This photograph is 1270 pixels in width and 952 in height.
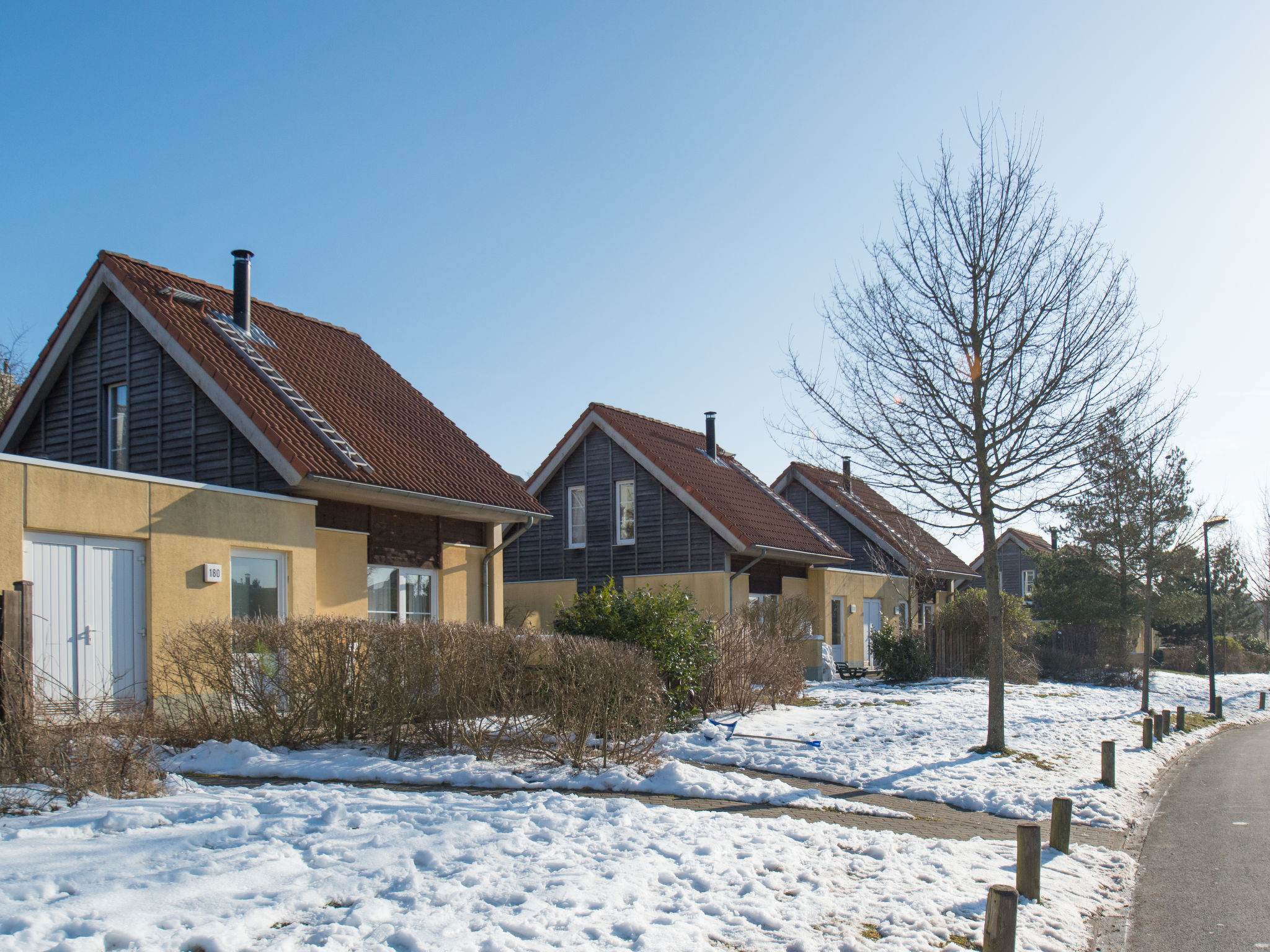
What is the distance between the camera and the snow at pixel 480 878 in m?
4.51

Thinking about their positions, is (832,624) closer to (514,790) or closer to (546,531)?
(546,531)

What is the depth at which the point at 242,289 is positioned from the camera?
16031 millimetres

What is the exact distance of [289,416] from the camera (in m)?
13.8

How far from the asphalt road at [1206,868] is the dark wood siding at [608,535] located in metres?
12.4

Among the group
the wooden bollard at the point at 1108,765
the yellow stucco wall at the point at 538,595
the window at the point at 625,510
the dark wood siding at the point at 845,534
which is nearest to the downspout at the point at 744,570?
the window at the point at 625,510

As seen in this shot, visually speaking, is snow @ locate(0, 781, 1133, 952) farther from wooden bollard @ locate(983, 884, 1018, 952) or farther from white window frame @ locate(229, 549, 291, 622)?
white window frame @ locate(229, 549, 291, 622)

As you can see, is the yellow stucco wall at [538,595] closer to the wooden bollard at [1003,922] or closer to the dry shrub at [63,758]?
the dry shrub at [63,758]

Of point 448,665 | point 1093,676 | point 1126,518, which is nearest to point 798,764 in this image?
point 448,665

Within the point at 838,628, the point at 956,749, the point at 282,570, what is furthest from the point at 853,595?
the point at 282,570

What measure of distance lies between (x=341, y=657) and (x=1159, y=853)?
7.53 meters

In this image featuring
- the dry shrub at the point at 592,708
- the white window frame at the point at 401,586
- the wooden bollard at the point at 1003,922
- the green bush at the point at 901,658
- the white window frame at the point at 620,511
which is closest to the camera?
the wooden bollard at the point at 1003,922

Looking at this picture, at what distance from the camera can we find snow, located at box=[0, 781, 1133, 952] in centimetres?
451

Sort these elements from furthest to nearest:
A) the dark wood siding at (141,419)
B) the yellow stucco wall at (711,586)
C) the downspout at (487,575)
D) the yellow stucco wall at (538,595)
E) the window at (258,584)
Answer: the yellow stucco wall at (538,595) < the yellow stucco wall at (711,586) < the downspout at (487,575) < the dark wood siding at (141,419) < the window at (258,584)

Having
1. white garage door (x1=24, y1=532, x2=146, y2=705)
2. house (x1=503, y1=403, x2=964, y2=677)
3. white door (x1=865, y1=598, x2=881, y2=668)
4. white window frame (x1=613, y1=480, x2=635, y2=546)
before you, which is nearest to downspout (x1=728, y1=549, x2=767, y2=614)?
house (x1=503, y1=403, x2=964, y2=677)
